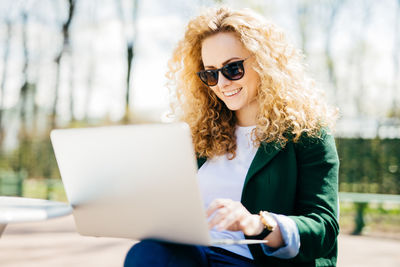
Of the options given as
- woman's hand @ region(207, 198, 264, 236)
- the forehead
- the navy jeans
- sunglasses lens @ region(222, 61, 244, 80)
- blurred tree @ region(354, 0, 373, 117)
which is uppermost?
blurred tree @ region(354, 0, 373, 117)

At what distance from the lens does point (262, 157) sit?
1627mm

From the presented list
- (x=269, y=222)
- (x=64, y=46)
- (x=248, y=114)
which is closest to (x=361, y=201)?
(x=248, y=114)

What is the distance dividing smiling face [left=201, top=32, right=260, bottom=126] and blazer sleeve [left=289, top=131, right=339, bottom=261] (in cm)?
39

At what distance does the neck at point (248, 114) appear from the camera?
1926 mm

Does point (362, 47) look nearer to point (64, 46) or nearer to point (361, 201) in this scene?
point (361, 201)

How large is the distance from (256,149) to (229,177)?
0.17 m

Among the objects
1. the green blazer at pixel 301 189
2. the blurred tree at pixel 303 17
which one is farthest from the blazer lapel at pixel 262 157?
the blurred tree at pixel 303 17

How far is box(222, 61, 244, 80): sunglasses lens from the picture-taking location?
1819 mm

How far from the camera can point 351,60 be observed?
816 cm

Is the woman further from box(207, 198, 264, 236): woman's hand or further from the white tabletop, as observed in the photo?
the white tabletop

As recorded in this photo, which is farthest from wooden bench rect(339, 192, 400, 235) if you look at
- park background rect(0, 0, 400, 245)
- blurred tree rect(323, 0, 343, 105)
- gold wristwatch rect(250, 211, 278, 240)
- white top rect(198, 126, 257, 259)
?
gold wristwatch rect(250, 211, 278, 240)

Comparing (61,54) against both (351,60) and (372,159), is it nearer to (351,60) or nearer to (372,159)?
(351,60)

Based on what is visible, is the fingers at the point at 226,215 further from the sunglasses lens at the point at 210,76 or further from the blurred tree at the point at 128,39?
the blurred tree at the point at 128,39

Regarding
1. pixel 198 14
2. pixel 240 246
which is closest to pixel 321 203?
pixel 240 246
